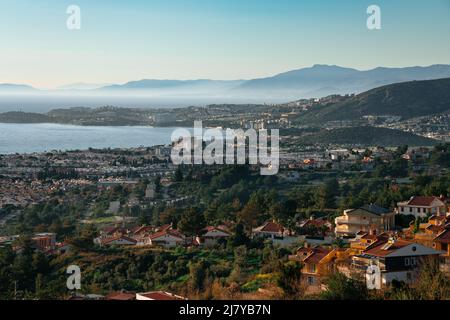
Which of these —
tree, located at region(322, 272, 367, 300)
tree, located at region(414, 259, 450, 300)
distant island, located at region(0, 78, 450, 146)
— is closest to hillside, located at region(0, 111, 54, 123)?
distant island, located at region(0, 78, 450, 146)

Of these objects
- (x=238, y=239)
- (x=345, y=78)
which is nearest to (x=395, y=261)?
(x=238, y=239)

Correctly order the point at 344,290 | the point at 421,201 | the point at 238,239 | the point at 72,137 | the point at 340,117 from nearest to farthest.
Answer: the point at 344,290, the point at 238,239, the point at 421,201, the point at 72,137, the point at 340,117

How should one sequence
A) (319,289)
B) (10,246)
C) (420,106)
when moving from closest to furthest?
(319,289) < (10,246) < (420,106)

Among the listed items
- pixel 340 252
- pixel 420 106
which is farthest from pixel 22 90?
pixel 340 252

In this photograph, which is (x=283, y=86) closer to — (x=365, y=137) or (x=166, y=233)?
(x=365, y=137)
